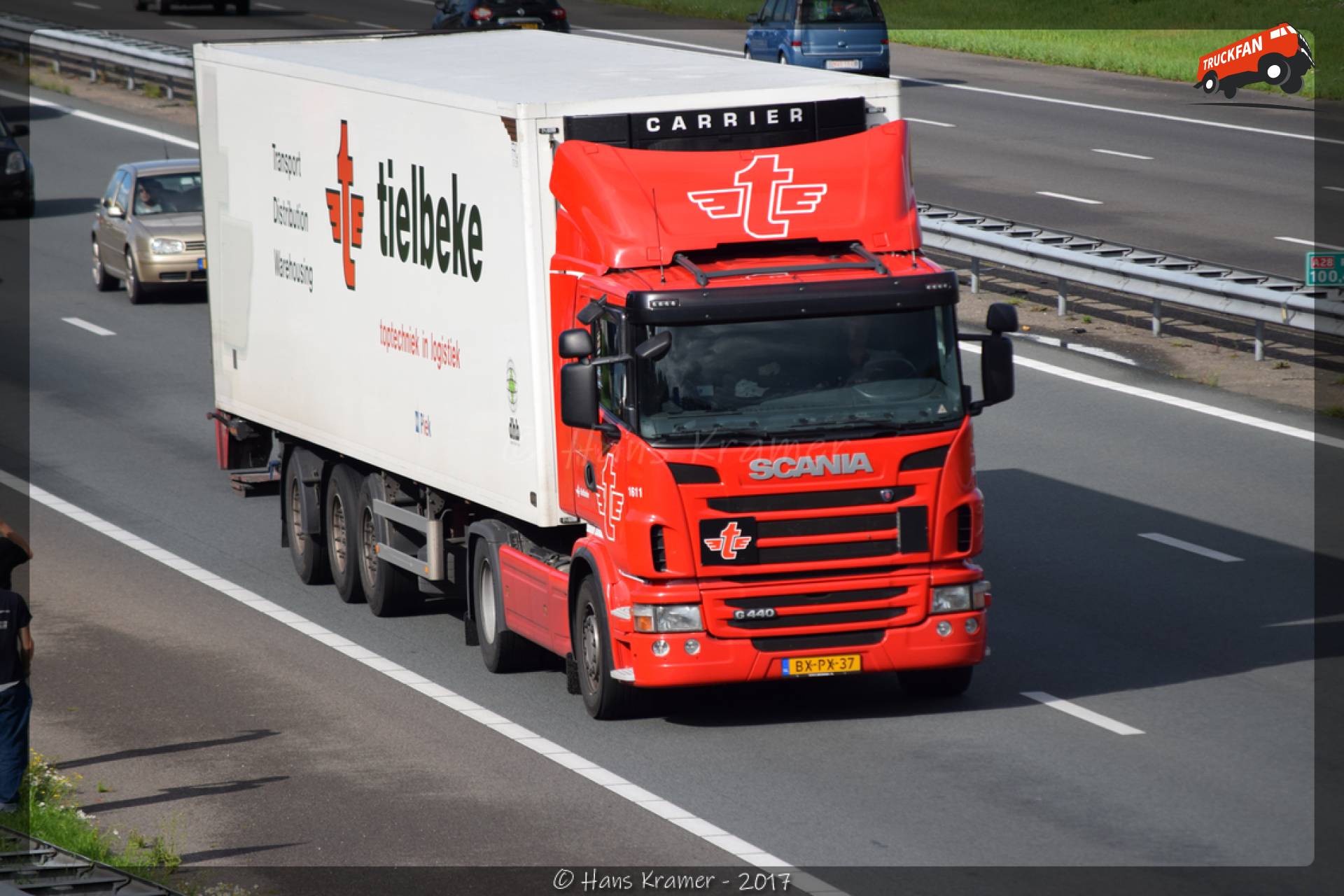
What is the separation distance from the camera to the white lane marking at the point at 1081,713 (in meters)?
13.0

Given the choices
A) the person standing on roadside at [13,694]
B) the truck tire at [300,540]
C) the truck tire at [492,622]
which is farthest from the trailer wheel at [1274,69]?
the person standing on roadside at [13,694]

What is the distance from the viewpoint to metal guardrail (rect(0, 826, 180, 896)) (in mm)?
9438

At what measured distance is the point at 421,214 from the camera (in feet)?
49.7

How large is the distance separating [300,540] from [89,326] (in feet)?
41.4

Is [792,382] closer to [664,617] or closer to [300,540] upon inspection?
[664,617]

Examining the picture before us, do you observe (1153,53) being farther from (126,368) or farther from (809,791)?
(809,791)

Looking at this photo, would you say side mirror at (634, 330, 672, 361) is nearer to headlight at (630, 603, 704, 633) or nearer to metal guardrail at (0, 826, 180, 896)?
headlight at (630, 603, 704, 633)

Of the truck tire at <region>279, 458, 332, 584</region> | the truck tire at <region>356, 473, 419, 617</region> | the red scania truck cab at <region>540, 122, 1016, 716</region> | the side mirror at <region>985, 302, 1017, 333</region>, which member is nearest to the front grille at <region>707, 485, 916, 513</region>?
the red scania truck cab at <region>540, 122, 1016, 716</region>

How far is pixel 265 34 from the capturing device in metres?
55.2

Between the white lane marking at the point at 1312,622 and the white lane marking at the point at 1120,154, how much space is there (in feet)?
76.5

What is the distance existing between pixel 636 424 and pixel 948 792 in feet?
8.51

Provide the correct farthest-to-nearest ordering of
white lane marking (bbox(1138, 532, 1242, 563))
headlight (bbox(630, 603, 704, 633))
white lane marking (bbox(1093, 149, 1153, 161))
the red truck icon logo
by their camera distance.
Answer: the red truck icon logo → white lane marking (bbox(1093, 149, 1153, 161)) → white lane marking (bbox(1138, 532, 1242, 563)) → headlight (bbox(630, 603, 704, 633))

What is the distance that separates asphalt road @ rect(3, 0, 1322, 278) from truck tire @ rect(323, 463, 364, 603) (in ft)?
46.4

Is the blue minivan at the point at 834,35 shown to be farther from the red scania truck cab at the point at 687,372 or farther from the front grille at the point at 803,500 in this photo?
the front grille at the point at 803,500
